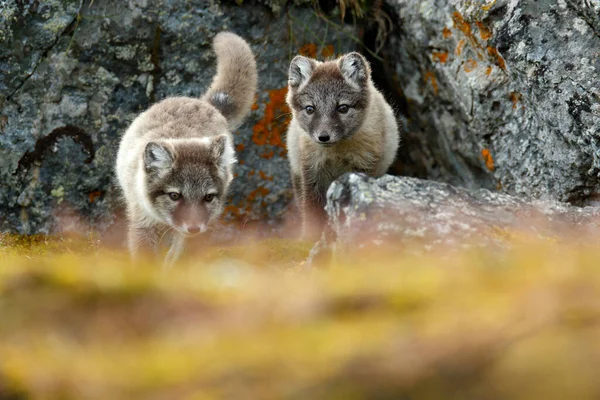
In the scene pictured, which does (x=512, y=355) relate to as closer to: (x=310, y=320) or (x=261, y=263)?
(x=310, y=320)

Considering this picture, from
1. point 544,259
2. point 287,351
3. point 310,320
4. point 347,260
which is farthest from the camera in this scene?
point 347,260

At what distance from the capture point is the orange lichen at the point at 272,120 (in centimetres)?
857

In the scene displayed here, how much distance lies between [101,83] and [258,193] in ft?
6.97

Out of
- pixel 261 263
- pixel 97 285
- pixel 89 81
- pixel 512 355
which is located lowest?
pixel 261 263

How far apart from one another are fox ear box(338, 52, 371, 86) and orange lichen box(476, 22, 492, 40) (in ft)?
3.72

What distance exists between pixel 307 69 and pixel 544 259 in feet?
15.9

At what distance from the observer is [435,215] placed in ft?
13.6

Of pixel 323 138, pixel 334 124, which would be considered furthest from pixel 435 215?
pixel 334 124

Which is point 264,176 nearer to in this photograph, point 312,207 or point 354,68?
point 312,207

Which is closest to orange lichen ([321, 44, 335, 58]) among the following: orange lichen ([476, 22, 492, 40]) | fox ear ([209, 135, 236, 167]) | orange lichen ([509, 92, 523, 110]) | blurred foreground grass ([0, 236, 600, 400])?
orange lichen ([476, 22, 492, 40])

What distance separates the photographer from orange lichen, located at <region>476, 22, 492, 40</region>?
6555mm

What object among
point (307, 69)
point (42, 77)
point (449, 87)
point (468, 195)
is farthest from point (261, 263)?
point (42, 77)

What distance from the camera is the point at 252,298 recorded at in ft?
8.71

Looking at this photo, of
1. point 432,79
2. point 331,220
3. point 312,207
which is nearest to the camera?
point 331,220
